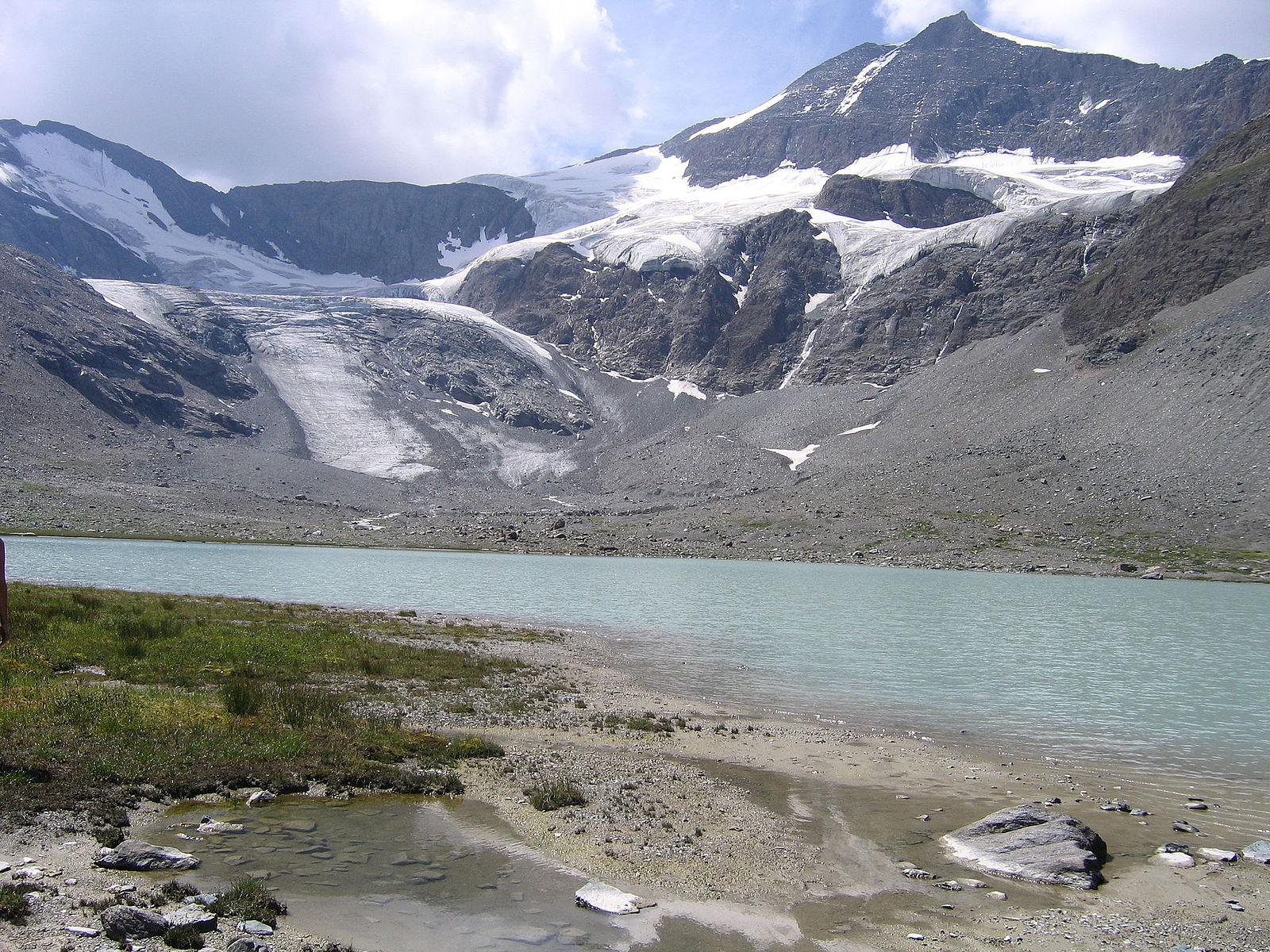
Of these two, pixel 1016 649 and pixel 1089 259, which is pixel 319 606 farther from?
pixel 1089 259

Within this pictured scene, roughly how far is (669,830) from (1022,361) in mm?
150784

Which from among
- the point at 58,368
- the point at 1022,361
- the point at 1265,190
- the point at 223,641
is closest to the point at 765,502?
the point at 1022,361

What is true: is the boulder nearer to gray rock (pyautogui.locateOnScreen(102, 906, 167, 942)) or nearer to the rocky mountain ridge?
gray rock (pyautogui.locateOnScreen(102, 906, 167, 942))

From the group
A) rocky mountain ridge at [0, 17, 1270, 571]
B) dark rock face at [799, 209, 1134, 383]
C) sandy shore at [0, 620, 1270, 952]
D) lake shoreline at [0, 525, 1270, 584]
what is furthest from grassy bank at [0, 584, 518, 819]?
dark rock face at [799, 209, 1134, 383]

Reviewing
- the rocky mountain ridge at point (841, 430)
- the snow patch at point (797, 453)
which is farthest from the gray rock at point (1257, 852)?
the snow patch at point (797, 453)

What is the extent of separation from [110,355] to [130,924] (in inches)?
7374

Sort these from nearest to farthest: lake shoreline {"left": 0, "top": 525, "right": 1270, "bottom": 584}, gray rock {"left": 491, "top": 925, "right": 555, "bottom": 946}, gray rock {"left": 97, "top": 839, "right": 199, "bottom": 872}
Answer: gray rock {"left": 491, "top": 925, "right": 555, "bottom": 946} < gray rock {"left": 97, "top": 839, "right": 199, "bottom": 872} < lake shoreline {"left": 0, "top": 525, "right": 1270, "bottom": 584}

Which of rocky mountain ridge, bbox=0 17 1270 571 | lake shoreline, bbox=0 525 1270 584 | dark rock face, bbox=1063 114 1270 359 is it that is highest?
dark rock face, bbox=1063 114 1270 359

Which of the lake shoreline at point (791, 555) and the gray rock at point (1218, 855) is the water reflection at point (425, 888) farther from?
the lake shoreline at point (791, 555)

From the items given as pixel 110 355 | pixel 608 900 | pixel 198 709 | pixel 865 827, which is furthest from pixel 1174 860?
pixel 110 355

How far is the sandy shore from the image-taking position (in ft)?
35.7

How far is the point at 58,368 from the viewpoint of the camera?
150 metres

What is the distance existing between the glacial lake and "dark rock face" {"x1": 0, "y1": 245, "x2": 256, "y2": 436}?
77216 millimetres

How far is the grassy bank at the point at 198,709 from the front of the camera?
44.1ft
